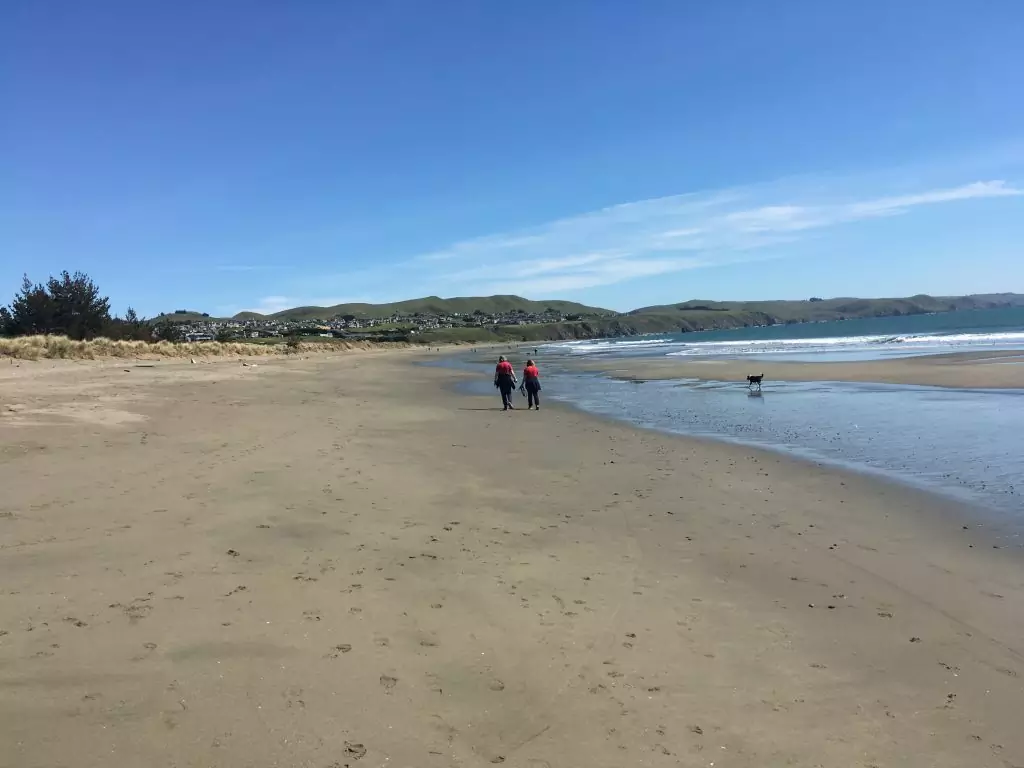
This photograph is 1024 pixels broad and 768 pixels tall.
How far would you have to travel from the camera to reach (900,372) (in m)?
31.7

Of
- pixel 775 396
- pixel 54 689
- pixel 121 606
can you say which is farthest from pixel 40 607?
pixel 775 396

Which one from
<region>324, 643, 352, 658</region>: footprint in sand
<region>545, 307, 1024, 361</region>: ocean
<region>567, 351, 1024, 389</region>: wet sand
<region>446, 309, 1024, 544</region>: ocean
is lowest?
<region>446, 309, 1024, 544</region>: ocean

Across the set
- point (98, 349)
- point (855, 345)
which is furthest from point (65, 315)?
point (855, 345)

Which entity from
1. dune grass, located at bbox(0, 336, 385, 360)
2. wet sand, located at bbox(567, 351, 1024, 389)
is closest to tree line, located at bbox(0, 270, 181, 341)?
dune grass, located at bbox(0, 336, 385, 360)

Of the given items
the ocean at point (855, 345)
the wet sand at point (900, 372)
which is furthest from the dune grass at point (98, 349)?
the ocean at point (855, 345)

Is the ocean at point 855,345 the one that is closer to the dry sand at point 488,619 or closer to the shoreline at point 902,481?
the shoreline at point 902,481

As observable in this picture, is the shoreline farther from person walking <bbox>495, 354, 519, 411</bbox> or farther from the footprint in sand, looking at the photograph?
the footprint in sand

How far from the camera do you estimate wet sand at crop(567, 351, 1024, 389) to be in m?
26.7

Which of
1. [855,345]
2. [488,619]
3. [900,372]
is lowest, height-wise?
[488,619]

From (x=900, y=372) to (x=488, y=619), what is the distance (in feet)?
105

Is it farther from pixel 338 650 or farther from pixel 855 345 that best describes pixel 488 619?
pixel 855 345

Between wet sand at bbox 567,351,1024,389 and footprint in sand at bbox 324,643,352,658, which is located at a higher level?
wet sand at bbox 567,351,1024,389

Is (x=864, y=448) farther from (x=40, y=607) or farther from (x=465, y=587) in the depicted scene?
(x=40, y=607)

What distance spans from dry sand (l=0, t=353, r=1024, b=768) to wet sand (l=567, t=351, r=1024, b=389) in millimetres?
20117
